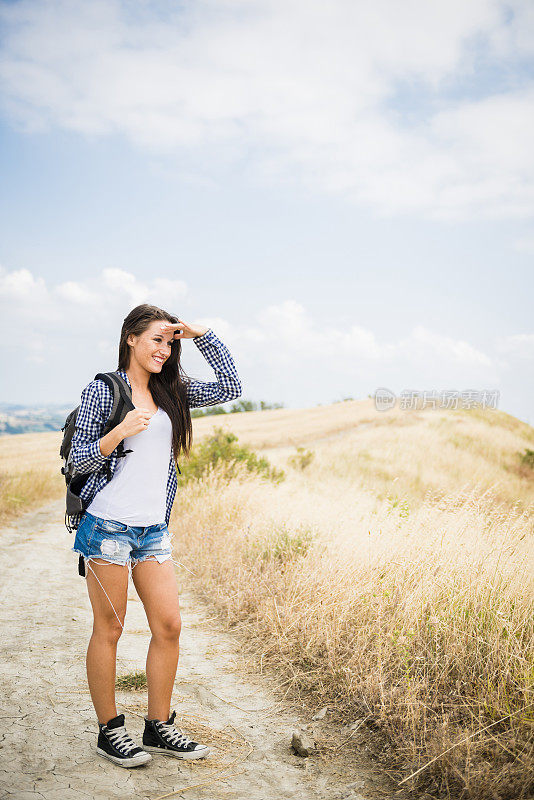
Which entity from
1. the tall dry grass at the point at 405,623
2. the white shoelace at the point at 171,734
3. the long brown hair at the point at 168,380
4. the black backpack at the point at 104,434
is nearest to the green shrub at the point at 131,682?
the tall dry grass at the point at 405,623

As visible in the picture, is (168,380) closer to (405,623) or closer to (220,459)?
(405,623)

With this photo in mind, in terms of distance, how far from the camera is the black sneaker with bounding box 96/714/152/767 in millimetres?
3271

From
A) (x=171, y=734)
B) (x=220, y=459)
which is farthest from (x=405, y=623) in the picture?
(x=220, y=459)

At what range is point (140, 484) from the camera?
329cm

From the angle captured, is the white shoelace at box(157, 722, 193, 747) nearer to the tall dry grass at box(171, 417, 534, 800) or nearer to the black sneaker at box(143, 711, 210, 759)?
the black sneaker at box(143, 711, 210, 759)

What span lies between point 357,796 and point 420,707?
2.22ft

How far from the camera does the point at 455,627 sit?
3990 mm

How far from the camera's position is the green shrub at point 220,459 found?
12.1 metres

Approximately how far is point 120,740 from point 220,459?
28.2 feet

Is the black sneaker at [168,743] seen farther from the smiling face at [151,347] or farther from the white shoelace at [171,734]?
the smiling face at [151,347]

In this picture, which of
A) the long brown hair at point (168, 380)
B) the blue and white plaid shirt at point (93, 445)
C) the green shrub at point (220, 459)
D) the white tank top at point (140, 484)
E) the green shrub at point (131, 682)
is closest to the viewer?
the blue and white plaid shirt at point (93, 445)

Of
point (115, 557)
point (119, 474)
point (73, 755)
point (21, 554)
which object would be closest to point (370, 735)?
point (73, 755)

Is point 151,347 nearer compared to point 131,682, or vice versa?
point 151,347

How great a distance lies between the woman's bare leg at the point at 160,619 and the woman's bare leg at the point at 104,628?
0.12m
